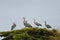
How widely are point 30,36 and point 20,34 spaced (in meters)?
0.54

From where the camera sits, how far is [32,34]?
23.0 m

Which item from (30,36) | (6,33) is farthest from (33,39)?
(6,33)

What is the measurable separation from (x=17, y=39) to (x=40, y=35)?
144cm

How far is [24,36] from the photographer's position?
2233 cm

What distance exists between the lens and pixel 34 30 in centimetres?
2327

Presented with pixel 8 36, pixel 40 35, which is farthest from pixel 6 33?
pixel 40 35

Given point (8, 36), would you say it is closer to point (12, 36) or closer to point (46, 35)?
point (12, 36)

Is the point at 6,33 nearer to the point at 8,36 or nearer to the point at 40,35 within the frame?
the point at 8,36

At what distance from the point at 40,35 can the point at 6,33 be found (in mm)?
1843

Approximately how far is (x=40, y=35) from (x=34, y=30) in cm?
47

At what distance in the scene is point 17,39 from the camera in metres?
22.3

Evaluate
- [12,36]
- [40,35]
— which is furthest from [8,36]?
[40,35]

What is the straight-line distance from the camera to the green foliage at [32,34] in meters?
22.4

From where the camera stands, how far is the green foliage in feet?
73.4
